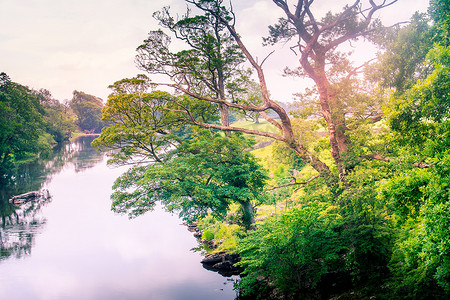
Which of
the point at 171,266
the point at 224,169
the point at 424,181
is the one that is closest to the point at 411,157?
the point at 424,181

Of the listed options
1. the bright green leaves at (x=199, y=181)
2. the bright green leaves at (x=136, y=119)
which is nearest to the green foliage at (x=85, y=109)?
the bright green leaves at (x=136, y=119)

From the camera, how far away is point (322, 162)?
51.7ft

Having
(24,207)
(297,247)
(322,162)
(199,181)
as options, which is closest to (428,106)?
(297,247)

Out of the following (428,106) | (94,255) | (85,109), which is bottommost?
(94,255)

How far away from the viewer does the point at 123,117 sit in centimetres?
1859

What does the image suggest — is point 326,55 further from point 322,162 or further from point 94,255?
point 94,255

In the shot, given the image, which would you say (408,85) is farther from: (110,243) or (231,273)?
(110,243)

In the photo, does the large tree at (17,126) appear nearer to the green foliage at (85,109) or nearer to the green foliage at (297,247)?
the green foliage at (297,247)

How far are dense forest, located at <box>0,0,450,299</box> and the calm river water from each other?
9.08 feet

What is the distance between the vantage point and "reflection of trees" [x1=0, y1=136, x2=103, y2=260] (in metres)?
21.4

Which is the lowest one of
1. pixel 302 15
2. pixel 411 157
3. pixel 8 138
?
pixel 411 157

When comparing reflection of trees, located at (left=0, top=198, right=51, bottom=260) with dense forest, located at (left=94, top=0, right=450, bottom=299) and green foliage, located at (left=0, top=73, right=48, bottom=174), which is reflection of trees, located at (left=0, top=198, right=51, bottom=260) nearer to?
dense forest, located at (left=94, top=0, right=450, bottom=299)

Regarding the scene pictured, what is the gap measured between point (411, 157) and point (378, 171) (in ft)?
10.9

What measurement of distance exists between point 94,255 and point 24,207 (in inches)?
561
